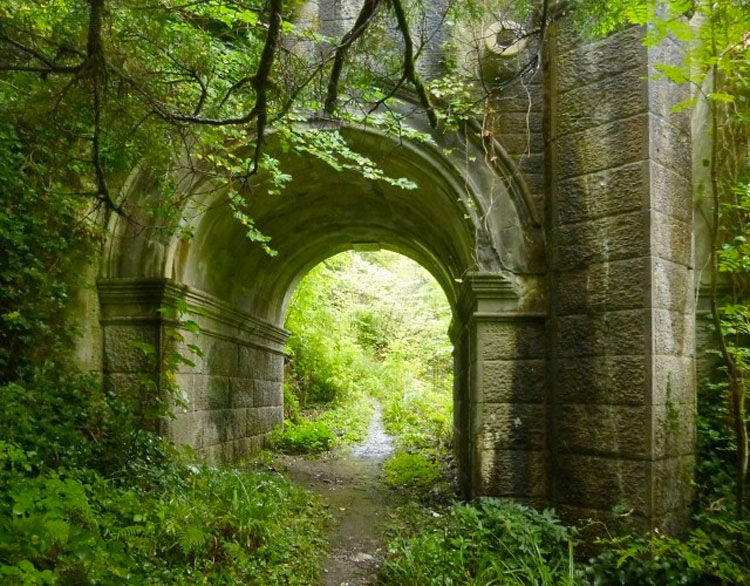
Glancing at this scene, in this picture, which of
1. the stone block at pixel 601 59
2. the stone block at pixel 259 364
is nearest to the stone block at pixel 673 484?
the stone block at pixel 601 59

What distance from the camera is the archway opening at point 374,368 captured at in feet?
33.1

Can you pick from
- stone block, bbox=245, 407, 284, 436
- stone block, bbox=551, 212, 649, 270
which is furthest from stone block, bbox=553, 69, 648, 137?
stone block, bbox=245, 407, 284, 436

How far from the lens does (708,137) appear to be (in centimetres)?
504

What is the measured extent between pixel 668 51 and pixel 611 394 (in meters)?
2.68

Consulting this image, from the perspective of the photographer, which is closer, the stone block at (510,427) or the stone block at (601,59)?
the stone block at (601,59)

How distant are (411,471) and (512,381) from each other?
3575mm

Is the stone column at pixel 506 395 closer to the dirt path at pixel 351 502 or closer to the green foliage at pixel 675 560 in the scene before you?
the green foliage at pixel 675 560

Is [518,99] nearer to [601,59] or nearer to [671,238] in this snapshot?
[601,59]

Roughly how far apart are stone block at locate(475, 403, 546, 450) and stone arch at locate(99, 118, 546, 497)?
0.01m

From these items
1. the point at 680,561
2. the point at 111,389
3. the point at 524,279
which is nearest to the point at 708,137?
the point at 524,279

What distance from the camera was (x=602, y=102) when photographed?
460cm

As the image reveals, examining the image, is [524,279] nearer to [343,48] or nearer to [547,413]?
[547,413]

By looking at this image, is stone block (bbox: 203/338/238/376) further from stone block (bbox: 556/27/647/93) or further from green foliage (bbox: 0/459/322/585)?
stone block (bbox: 556/27/647/93)

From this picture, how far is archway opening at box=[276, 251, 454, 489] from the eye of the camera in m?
10.1
